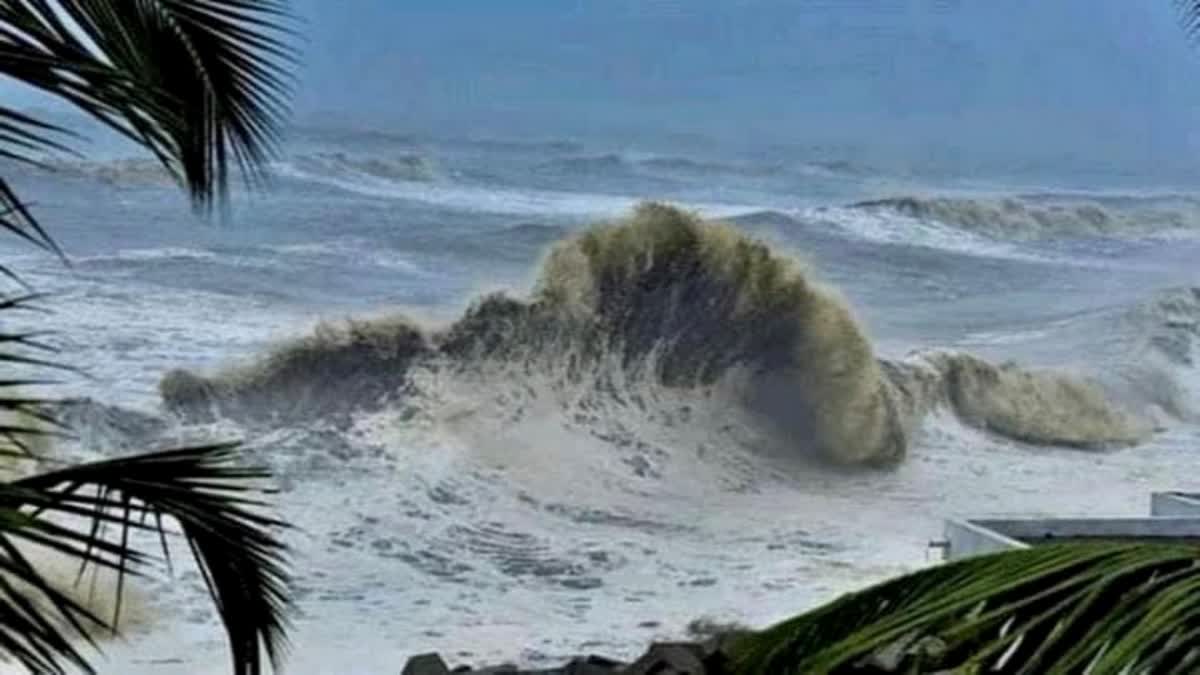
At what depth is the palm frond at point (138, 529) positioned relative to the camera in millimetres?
859

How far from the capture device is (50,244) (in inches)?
50.1

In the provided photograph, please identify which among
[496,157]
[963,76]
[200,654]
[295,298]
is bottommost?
[200,654]

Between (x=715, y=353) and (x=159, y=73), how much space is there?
107 inches

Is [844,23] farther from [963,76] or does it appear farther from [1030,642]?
[1030,642]

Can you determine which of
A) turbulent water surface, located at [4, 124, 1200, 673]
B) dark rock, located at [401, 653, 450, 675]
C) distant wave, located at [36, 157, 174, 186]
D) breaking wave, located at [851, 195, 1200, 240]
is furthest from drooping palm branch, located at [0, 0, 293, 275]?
breaking wave, located at [851, 195, 1200, 240]

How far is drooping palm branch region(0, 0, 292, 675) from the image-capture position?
880 mm

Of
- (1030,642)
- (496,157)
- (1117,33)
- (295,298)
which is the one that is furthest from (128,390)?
(1030,642)

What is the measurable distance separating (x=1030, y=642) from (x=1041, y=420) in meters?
3.42

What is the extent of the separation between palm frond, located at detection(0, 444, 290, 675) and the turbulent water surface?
2.09m

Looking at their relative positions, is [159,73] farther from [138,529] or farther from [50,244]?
[138,529]

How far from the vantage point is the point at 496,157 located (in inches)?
149

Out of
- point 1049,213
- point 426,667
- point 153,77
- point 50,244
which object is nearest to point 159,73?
point 153,77

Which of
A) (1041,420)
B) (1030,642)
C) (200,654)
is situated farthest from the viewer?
(1041,420)

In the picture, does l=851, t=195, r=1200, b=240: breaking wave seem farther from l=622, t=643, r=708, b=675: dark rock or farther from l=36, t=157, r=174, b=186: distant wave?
l=36, t=157, r=174, b=186: distant wave
